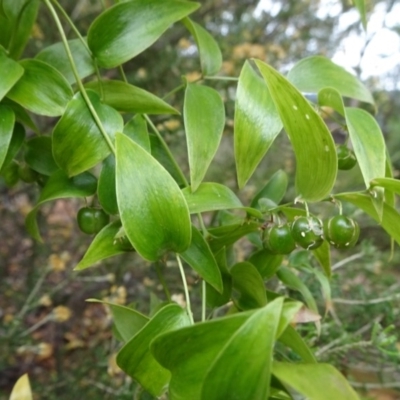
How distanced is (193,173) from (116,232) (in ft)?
0.19

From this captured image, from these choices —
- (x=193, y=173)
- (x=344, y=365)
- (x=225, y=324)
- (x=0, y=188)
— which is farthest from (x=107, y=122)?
(x=0, y=188)

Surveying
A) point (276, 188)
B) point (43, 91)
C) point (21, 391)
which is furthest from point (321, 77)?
point (21, 391)

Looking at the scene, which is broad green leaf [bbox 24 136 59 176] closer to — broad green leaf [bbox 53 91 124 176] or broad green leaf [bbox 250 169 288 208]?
broad green leaf [bbox 53 91 124 176]

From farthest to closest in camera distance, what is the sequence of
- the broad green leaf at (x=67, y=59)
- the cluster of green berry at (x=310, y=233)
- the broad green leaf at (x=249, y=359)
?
the broad green leaf at (x=67, y=59) → the cluster of green berry at (x=310, y=233) → the broad green leaf at (x=249, y=359)

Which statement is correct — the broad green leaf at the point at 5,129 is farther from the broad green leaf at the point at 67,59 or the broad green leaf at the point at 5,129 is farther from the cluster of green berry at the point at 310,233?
the cluster of green berry at the point at 310,233

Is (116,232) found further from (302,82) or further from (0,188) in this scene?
(0,188)

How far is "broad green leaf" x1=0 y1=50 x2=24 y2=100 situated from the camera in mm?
310

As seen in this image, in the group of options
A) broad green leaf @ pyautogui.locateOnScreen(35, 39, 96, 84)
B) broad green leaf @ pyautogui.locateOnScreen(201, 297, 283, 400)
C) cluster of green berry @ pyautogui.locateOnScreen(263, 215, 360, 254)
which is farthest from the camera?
broad green leaf @ pyautogui.locateOnScreen(35, 39, 96, 84)

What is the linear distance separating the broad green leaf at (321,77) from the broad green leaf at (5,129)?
0.67 ft

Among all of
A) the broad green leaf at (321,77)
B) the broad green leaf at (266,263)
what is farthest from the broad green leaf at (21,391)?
the broad green leaf at (321,77)

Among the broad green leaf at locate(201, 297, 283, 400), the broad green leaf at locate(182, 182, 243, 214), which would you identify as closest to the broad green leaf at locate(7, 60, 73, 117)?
the broad green leaf at locate(182, 182, 243, 214)

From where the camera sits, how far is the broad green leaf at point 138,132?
1.11 feet

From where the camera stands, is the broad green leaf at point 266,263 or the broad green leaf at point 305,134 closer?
the broad green leaf at point 305,134

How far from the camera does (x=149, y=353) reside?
0.24 meters
